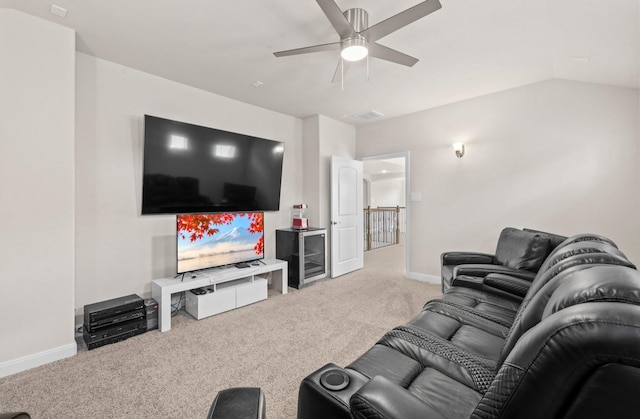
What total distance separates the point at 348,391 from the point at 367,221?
6.76m

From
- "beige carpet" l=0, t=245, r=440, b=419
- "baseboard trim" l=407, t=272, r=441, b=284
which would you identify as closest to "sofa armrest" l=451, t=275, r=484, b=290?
"beige carpet" l=0, t=245, r=440, b=419

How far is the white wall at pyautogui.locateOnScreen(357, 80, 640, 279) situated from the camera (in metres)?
3.11

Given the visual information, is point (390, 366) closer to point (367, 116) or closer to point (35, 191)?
point (35, 191)

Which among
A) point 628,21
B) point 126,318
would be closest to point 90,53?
point 126,318

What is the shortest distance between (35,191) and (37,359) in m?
1.34

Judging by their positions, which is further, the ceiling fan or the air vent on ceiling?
the air vent on ceiling

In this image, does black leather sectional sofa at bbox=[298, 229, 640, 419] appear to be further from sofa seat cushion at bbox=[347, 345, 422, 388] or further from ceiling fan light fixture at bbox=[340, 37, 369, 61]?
ceiling fan light fixture at bbox=[340, 37, 369, 61]

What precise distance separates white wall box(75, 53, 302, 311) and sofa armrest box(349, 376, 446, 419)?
3136 mm

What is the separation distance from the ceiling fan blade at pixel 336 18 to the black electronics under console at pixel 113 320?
2.97m

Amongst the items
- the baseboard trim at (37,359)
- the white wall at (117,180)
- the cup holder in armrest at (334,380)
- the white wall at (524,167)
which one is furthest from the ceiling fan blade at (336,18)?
the baseboard trim at (37,359)

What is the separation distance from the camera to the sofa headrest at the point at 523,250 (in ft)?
8.81

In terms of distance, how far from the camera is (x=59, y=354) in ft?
7.67

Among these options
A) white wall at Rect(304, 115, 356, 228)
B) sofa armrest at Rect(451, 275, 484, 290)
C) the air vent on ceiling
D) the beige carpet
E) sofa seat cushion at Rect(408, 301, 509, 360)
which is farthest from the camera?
white wall at Rect(304, 115, 356, 228)

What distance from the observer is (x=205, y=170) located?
3.50 m
